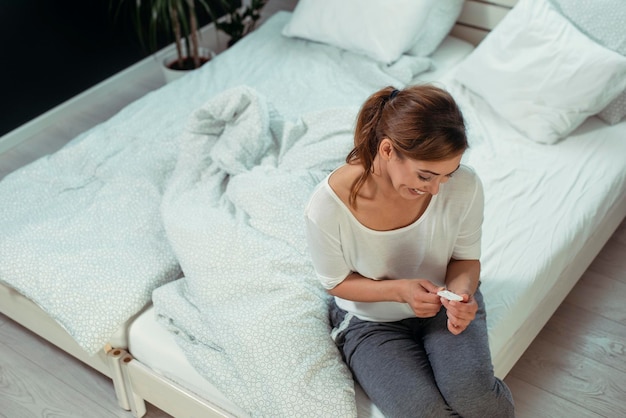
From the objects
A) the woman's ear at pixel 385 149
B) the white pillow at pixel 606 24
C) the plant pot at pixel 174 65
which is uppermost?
the woman's ear at pixel 385 149

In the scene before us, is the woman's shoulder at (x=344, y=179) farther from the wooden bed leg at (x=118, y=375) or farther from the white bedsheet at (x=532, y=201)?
the wooden bed leg at (x=118, y=375)

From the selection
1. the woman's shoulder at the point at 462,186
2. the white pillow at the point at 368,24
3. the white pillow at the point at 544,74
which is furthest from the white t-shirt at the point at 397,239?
the white pillow at the point at 368,24

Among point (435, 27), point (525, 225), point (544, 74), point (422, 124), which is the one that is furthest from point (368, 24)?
point (422, 124)

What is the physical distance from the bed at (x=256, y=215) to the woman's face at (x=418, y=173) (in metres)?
0.43

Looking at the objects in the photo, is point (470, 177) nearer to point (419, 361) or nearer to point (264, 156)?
point (419, 361)

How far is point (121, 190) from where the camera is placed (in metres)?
2.16

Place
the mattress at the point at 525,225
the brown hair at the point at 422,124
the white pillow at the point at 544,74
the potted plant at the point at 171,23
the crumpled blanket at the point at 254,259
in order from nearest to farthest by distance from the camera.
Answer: the brown hair at the point at 422,124, the crumpled blanket at the point at 254,259, the mattress at the point at 525,225, the white pillow at the point at 544,74, the potted plant at the point at 171,23

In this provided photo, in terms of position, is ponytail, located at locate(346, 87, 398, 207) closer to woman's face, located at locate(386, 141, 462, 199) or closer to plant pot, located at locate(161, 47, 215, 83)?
woman's face, located at locate(386, 141, 462, 199)

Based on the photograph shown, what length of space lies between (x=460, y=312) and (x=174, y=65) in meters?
2.22

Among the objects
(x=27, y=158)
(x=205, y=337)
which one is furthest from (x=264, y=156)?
(x=27, y=158)

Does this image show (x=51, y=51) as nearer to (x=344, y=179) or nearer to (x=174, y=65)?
(x=174, y=65)

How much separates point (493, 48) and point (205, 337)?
146 centimetres

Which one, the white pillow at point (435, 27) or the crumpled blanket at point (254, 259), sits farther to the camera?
the white pillow at point (435, 27)

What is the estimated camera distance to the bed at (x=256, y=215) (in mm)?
1707
